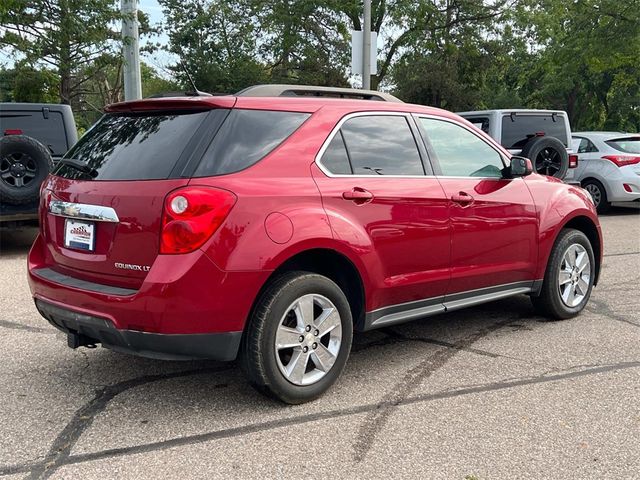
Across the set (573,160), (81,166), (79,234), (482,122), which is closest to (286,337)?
(79,234)

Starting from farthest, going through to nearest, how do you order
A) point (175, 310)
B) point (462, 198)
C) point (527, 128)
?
point (527, 128) < point (462, 198) < point (175, 310)

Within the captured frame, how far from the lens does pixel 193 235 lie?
3.18 m

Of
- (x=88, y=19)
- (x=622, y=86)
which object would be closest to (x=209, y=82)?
(x=88, y=19)

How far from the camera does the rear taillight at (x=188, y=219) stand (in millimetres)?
3174

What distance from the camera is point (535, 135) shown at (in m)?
11.1

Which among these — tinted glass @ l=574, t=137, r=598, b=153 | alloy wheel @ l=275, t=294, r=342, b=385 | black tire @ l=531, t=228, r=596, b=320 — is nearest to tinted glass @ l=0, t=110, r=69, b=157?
alloy wheel @ l=275, t=294, r=342, b=385

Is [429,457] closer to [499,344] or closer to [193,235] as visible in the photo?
[193,235]

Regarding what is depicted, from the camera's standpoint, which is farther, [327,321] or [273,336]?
[327,321]

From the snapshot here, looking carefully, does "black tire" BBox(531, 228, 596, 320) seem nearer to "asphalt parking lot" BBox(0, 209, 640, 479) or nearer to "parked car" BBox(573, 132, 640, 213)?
"asphalt parking lot" BBox(0, 209, 640, 479)

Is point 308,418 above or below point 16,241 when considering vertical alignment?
above

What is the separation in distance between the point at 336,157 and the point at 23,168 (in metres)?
5.72

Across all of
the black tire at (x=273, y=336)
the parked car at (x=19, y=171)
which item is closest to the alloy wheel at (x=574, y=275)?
the black tire at (x=273, y=336)

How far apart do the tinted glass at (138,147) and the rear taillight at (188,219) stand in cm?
21

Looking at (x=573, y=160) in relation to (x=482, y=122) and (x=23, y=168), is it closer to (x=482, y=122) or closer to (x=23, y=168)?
(x=482, y=122)
